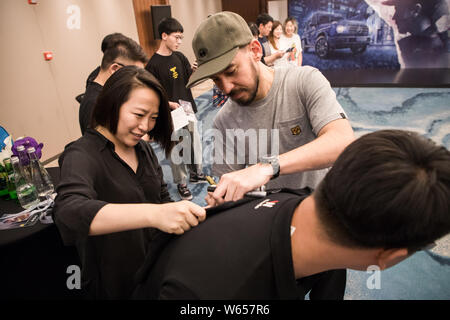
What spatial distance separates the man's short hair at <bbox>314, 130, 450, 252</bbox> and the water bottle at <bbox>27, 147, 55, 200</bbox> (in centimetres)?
180

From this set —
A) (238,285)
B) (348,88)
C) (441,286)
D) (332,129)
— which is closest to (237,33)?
A: (332,129)

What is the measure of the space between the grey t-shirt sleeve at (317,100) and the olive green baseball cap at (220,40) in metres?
0.31

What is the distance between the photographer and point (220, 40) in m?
1.15

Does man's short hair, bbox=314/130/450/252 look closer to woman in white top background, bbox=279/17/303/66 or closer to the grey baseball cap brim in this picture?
the grey baseball cap brim

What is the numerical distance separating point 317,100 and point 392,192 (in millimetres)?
693

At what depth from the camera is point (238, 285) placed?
26.5 inches

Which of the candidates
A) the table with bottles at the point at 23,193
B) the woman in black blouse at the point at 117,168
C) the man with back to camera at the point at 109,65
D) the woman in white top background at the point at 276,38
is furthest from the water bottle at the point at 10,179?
the woman in white top background at the point at 276,38

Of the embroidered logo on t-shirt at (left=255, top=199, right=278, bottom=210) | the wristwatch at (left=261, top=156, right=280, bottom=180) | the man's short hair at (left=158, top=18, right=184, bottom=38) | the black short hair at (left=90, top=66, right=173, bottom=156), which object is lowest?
the embroidered logo on t-shirt at (left=255, top=199, right=278, bottom=210)

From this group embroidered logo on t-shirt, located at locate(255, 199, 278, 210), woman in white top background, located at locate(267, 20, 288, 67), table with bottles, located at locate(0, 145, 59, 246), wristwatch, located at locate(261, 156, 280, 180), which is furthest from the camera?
woman in white top background, located at locate(267, 20, 288, 67)

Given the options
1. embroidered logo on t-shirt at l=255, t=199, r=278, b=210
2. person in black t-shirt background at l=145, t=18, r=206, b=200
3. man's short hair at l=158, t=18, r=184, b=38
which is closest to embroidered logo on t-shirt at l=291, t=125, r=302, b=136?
embroidered logo on t-shirt at l=255, t=199, r=278, b=210

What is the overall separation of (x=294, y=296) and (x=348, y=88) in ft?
Result: 23.2

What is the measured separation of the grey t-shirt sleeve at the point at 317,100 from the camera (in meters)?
1.17

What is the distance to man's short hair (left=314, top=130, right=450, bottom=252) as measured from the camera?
60 cm

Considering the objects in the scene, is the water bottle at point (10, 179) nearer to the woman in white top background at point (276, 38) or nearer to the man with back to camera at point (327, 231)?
the man with back to camera at point (327, 231)
